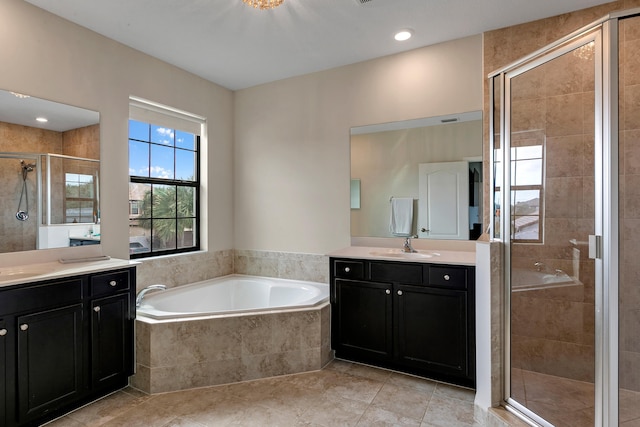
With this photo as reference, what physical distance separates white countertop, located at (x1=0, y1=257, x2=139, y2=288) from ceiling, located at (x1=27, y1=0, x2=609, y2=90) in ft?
5.83

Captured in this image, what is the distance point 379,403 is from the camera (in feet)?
7.22

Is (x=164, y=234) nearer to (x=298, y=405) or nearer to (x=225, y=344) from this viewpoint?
(x=225, y=344)

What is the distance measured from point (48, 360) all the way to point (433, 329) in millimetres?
2504

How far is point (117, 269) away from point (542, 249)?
2902 millimetres

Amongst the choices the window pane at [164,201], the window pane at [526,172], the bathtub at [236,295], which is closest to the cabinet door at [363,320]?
the bathtub at [236,295]

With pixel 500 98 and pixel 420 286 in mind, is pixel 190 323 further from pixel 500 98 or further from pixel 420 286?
pixel 500 98

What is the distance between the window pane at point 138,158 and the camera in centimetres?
304

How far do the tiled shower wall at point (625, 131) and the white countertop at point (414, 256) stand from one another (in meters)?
0.41

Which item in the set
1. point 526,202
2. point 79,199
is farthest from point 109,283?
point 526,202

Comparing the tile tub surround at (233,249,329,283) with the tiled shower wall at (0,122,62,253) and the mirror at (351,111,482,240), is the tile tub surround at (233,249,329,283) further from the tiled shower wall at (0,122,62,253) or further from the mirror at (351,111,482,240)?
the tiled shower wall at (0,122,62,253)

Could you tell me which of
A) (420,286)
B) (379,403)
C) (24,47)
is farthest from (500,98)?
(24,47)

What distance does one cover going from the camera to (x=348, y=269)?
277 centimetres

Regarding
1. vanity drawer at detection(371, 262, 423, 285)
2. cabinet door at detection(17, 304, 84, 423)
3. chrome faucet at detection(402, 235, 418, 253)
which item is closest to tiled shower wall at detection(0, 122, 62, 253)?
cabinet door at detection(17, 304, 84, 423)

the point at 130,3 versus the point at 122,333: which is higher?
the point at 130,3
